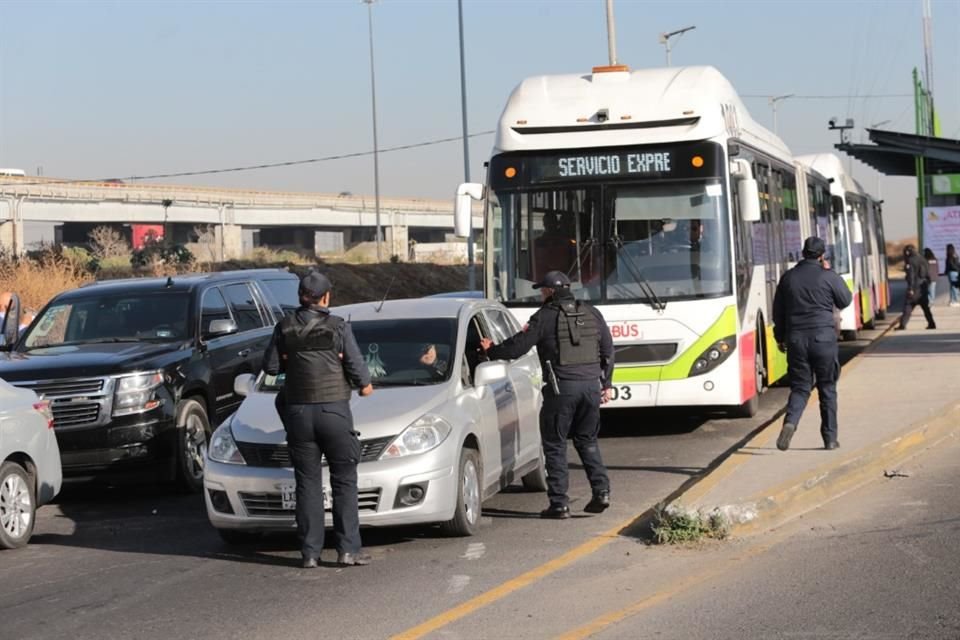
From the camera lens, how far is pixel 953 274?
129 ft

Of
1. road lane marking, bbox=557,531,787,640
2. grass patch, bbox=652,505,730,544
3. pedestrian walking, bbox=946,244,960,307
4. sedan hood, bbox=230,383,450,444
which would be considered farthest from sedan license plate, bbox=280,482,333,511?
pedestrian walking, bbox=946,244,960,307

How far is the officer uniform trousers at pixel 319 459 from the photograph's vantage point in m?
8.59

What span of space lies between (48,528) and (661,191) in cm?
707

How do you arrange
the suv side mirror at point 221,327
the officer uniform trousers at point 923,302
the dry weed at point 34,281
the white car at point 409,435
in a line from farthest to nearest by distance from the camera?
1. the dry weed at point 34,281
2. the officer uniform trousers at point 923,302
3. the suv side mirror at point 221,327
4. the white car at point 409,435

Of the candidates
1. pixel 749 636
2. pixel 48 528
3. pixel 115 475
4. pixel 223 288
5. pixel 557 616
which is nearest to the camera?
pixel 749 636

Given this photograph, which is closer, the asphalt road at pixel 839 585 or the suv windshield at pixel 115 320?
the asphalt road at pixel 839 585

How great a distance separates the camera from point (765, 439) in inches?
530

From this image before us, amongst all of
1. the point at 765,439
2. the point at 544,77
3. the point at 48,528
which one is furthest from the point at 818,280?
the point at 48,528

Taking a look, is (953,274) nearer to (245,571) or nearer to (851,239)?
(851,239)

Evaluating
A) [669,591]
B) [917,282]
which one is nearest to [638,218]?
[669,591]

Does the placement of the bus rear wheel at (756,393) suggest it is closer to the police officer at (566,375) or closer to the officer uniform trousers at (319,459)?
the police officer at (566,375)

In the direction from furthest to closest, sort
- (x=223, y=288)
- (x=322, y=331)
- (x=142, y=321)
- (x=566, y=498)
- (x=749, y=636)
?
1. (x=223, y=288)
2. (x=142, y=321)
3. (x=566, y=498)
4. (x=322, y=331)
5. (x=749, y=636)

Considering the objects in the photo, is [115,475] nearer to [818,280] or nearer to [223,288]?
[223,288]

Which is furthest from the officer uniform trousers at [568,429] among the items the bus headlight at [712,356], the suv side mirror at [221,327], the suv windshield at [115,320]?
the suv windshield at [115,320]
